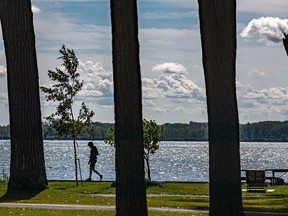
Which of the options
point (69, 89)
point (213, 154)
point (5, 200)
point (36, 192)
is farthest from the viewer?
point (69, 89)

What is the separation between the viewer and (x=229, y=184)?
1694 cm

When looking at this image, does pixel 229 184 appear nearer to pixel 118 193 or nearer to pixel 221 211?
pixel 221 211

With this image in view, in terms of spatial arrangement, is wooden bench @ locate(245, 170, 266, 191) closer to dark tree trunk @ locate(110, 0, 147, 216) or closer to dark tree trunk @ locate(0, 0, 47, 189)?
dark tree trunk @ locate(0, 0, 47, 189)

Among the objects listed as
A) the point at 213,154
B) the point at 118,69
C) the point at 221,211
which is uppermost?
the point at 118,69

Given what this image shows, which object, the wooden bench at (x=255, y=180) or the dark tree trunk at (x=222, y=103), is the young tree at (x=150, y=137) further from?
the dark tree trunk at (x=222, y=103)

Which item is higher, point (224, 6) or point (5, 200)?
point (224, 6)

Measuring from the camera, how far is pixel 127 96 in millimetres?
16828

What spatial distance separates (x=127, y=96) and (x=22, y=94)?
7556 mm

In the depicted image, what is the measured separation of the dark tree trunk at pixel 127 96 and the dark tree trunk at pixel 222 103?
1373 mm

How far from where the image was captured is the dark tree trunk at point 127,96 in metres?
16.8

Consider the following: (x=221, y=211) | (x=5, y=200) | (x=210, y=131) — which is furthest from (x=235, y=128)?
(x=5, y=200)

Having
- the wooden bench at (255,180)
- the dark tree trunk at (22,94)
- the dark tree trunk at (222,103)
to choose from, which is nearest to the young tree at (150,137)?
the wooden bench at (255,180)

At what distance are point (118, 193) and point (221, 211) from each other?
2043mm

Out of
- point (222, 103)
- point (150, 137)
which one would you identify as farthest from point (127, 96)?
point (150, 137)
